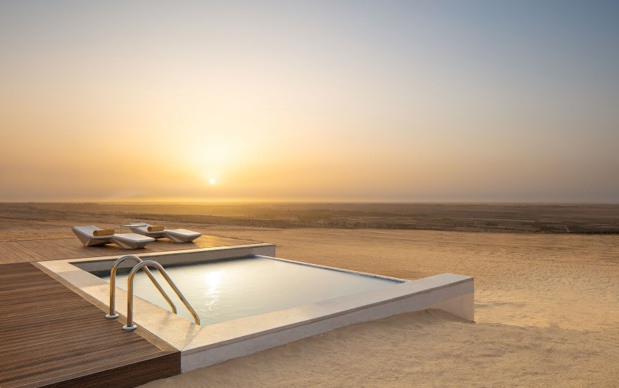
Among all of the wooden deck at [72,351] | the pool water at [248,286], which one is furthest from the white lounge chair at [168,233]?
the wooden deck at [72,351]

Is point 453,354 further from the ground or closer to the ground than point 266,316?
closer to the ground

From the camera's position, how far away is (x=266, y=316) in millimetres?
3482

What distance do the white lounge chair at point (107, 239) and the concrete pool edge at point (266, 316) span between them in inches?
81.6

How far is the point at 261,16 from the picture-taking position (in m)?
12.8

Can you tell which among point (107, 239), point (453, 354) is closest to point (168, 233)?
point (107, 239)

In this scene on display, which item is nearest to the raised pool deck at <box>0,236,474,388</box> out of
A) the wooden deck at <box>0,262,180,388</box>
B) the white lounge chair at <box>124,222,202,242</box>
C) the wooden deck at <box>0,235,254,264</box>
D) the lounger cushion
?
the wooden deck at <box>0,262,180,388</box>

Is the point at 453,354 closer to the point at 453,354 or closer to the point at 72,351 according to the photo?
the point at 453,354

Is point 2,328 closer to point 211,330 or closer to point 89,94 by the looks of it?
point 211,330

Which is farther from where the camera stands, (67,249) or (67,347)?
(67,249)

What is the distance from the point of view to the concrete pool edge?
2.89 m

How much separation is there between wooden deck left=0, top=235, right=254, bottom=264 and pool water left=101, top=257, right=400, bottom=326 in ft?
3.03

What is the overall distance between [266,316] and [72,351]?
144cm

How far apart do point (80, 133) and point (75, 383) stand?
63.9 feet

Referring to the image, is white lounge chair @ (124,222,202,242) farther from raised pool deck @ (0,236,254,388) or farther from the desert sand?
the desert sand
